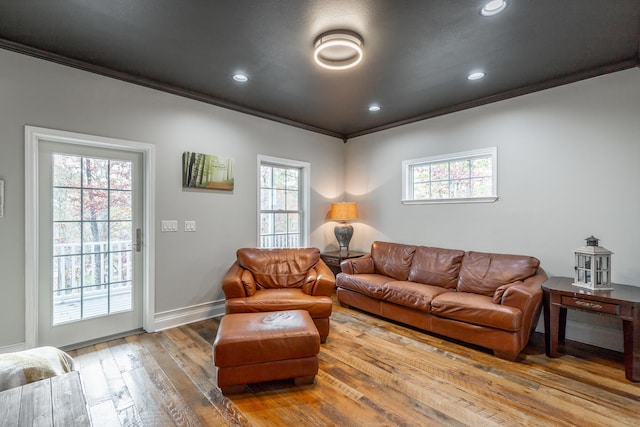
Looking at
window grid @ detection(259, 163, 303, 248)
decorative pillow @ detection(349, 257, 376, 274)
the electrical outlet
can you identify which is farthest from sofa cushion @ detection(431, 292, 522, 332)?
the electrical outlet

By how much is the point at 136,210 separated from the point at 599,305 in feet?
14.5

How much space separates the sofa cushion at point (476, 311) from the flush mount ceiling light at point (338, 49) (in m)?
2.45

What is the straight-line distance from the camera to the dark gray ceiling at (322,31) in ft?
6.64

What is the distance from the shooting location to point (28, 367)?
4.50 feet

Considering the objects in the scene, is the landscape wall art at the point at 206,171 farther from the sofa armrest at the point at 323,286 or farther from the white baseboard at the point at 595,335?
the white baseboard at the point at 595,335

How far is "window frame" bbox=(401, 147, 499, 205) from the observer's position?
3.58 m

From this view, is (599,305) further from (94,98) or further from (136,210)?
(94,98)

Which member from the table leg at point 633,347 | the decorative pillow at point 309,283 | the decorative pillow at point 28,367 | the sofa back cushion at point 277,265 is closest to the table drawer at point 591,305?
the table leg at point 633,347

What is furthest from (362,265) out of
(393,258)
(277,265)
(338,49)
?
(338,49)

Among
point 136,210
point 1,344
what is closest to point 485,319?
Result: point 136,210

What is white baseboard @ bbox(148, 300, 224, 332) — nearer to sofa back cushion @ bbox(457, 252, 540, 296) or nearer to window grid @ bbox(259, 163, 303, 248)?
window grid @ bbox(259, 163, 303, 248)

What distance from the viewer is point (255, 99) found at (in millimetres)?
3684

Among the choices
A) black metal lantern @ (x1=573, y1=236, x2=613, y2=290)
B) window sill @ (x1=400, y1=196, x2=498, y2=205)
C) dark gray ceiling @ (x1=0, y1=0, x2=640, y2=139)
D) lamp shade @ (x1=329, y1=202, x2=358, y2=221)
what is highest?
dark gray ceiling @ (x1=0, y1=0, x2=640, y2=139)

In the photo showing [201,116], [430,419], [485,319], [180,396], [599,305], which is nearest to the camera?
[430,419]
